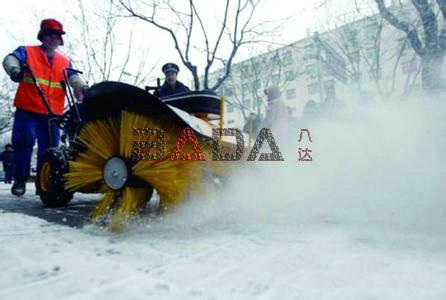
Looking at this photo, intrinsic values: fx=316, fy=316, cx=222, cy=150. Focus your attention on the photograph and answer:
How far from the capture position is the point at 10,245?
1.56 m

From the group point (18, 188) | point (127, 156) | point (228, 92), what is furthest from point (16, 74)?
point (228, 92)

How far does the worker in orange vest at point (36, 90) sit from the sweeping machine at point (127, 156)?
1.25 metres

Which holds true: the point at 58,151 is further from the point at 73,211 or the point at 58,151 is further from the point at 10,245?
the point at 10,245

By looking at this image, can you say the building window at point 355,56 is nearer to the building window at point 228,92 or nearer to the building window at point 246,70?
the building window at point 246,70

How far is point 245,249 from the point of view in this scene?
4.99 ft

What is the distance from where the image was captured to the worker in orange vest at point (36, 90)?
3.19 m

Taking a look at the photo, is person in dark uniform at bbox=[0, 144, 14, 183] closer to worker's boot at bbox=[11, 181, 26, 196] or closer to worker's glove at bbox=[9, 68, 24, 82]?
worker's boot at bbox=[11, 181, 26, 196]

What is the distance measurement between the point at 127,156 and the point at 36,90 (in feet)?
6.57

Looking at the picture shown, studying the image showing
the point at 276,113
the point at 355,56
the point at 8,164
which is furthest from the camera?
the point at 355,56

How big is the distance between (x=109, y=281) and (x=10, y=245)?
79 centimetres

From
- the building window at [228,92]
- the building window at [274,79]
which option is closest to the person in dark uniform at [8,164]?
the building window at [228,92]

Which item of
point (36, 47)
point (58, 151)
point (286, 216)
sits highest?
point (36, 47)

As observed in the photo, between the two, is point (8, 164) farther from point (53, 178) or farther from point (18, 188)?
point (53, 178)

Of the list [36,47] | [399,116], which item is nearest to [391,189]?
[399,116]
